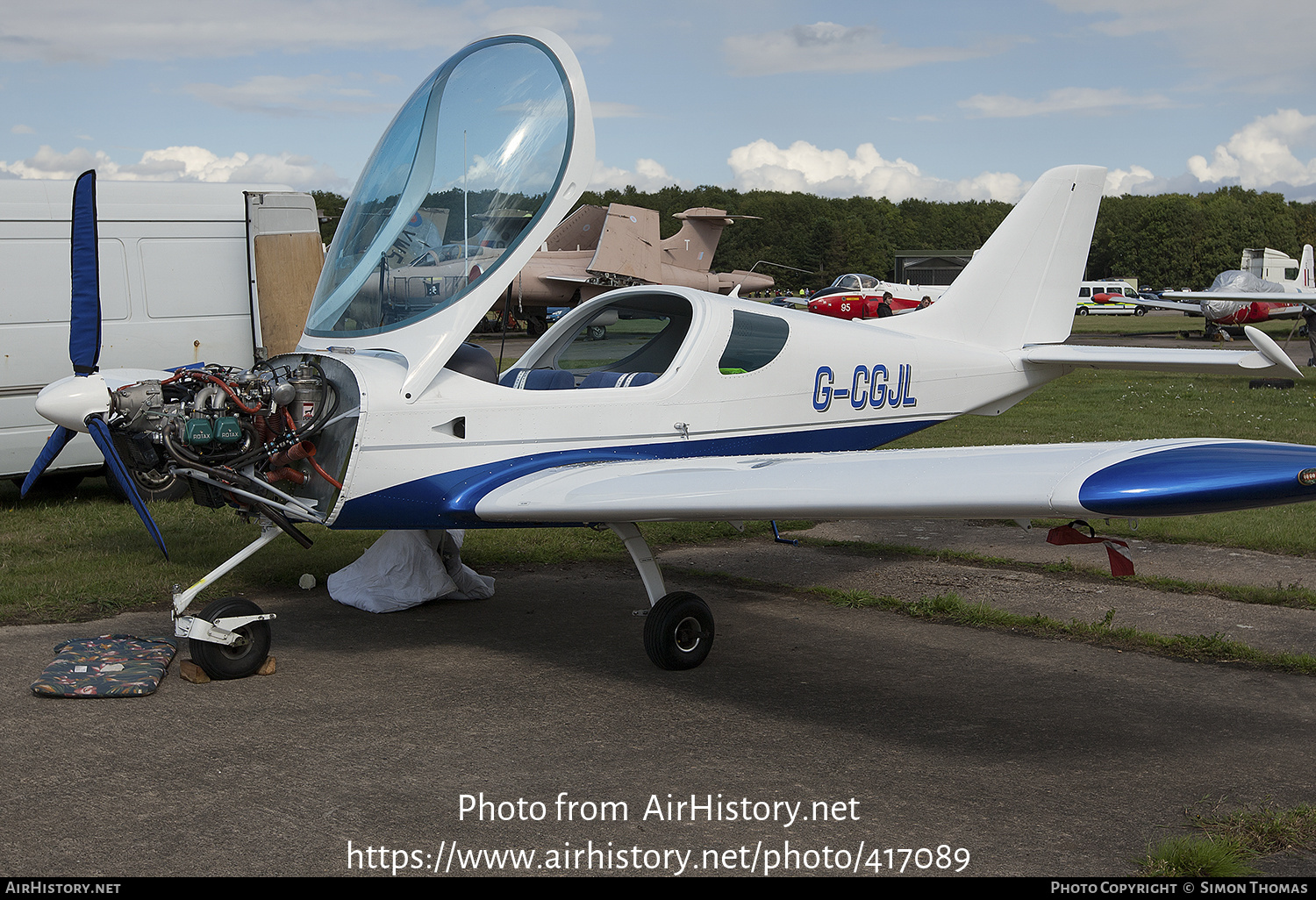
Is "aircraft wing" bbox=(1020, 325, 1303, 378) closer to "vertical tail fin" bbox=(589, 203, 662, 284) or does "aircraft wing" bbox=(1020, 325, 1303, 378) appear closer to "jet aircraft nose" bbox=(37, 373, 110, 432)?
"jet aircraft nose" bbox=(37, 373, 110, 432)

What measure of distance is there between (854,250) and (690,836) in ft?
392

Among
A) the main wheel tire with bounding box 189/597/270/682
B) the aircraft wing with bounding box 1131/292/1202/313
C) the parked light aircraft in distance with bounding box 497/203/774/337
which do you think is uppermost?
the parked light aircraft in distance with bounding box 497/203/774/337

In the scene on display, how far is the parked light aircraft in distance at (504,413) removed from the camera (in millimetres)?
4418

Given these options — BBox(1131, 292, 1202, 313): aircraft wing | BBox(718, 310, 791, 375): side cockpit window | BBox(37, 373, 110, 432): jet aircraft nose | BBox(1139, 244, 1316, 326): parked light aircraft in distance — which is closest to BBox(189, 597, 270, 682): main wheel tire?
BBox(37, 373, 110, 432): jet aircraft nose

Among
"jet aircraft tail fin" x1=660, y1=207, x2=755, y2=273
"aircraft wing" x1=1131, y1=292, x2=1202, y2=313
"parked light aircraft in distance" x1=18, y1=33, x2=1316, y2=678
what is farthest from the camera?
"jet aircraft tail fin" x1=660, y1=207, x2=755, y2=273

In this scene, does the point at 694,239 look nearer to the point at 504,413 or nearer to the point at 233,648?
the point at 504,413

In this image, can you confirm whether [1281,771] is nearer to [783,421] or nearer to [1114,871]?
[1114,871]

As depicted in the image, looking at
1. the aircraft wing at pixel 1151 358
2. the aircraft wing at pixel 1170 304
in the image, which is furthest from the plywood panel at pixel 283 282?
the aircraft wing at pixel 1170 304

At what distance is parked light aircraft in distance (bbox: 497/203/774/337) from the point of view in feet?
109

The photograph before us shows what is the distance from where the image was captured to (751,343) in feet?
20.0

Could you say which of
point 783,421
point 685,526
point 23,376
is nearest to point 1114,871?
point 783,421

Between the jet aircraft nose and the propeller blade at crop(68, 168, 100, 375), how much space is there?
0.17 meters

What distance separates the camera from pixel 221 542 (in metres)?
7.73
